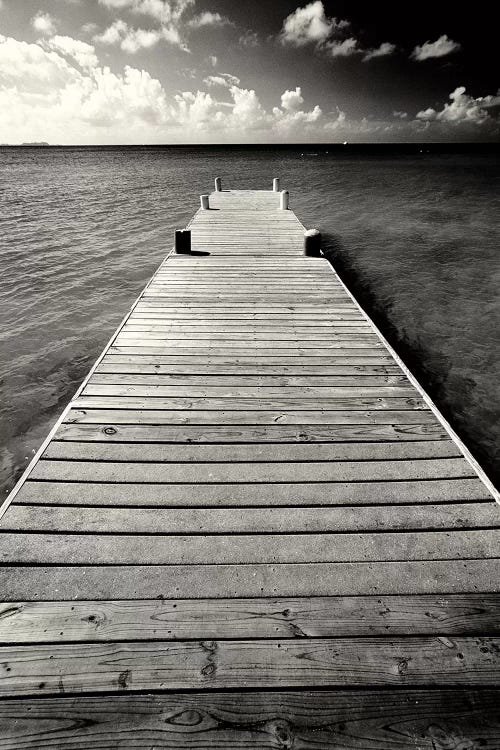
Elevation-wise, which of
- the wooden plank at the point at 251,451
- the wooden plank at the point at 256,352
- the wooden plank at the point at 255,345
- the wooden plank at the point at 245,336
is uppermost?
the wooden plank at the point at 245,336

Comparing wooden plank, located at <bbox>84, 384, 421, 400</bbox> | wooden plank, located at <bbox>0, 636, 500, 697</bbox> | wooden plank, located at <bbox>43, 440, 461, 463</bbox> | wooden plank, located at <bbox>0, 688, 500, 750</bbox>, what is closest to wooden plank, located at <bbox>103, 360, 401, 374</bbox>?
wooden plank, located at <bbox>84, 384, 421, 400</bbox>

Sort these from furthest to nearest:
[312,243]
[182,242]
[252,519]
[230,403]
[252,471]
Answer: [182,242], [312,243], [230,403], [252,471], [252,519]

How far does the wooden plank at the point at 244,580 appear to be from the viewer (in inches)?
91.9

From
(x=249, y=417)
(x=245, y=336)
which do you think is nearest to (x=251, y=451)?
(x=249, y=417)

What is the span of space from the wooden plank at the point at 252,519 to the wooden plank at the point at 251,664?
742 mm

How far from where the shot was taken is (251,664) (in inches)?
78.8

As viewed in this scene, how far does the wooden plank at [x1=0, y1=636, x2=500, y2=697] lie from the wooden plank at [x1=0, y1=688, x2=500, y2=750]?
0.05 m

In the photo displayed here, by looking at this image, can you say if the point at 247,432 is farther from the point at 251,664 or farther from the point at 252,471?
the point at 251,664

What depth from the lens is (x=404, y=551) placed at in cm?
259

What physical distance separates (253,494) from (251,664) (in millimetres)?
1163

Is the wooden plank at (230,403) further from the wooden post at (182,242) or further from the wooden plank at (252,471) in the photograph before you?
the wooden post at (182,242)

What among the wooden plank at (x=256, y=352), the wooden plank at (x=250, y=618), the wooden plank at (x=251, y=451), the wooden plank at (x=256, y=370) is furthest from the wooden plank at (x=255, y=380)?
the wooden plank at (x=250, y=618)

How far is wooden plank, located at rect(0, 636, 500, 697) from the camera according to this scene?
6.29 feet

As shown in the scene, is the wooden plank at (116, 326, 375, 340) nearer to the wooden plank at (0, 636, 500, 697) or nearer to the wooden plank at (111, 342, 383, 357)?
the wooden plank at (111, 342, 383, 357)
